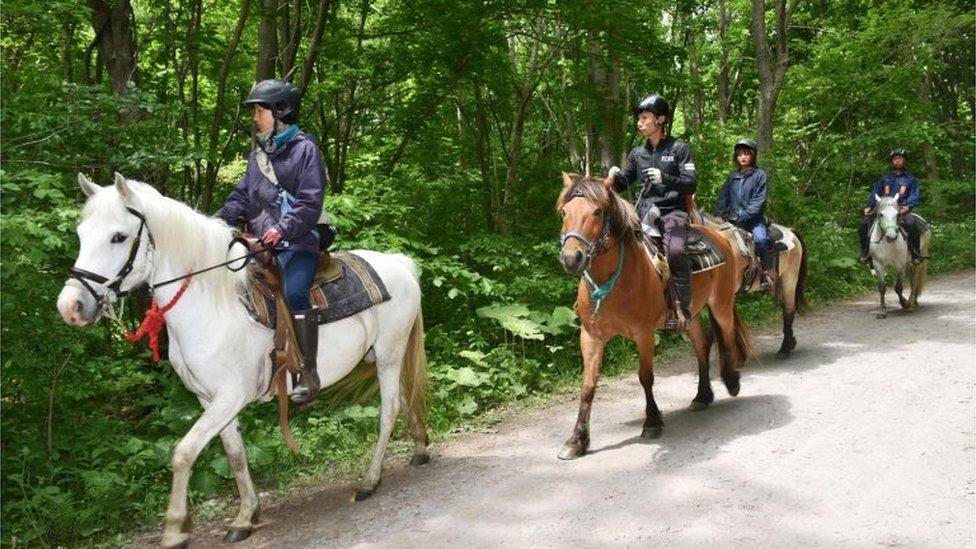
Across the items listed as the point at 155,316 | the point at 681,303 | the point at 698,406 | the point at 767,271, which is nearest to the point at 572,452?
Result: the point at 681,303

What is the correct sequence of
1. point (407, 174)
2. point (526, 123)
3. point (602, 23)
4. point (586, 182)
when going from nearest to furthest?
point (586, 182)
point (602, 23)
point (407, 174)
point (526, 123)

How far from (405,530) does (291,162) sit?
7.86 feet

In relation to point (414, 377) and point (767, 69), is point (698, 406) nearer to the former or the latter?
point (414, 377)

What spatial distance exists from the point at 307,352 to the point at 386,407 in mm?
1017

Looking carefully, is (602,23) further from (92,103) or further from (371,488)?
(371,488)

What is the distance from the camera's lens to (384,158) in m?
Result: 10.8

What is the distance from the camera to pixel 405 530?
165 inches

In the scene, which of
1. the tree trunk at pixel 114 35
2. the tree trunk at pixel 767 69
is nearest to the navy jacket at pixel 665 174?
the tree trunk at pixel 114 35

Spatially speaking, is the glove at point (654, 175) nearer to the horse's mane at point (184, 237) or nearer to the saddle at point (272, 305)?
the saddle at point (272, 305)

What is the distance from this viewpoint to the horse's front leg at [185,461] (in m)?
3.84

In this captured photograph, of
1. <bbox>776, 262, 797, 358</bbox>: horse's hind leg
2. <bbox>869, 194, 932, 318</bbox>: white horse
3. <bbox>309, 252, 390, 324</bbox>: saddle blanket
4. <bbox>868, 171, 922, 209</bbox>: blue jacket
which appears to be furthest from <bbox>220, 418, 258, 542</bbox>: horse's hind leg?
<bbox>868, 171, 922, 209</bbox>: blue jacket

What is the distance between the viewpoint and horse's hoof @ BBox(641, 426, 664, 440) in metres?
5.61

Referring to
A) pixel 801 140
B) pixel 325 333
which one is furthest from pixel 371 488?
pixel 801 140

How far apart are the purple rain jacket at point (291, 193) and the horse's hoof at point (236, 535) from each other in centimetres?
178
